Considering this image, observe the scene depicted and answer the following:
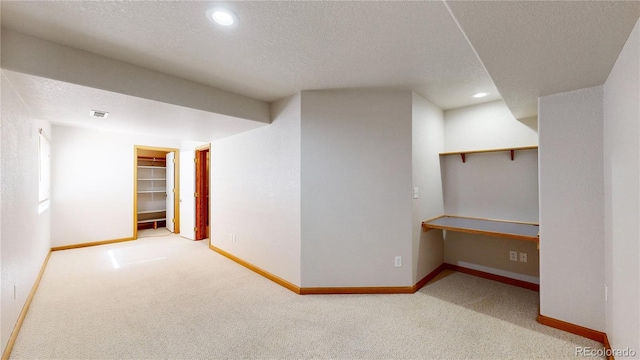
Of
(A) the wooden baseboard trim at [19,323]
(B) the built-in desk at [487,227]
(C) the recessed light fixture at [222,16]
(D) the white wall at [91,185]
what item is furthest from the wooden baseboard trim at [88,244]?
(B) the built-in desk at [487,227]

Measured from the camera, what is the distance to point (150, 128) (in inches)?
145

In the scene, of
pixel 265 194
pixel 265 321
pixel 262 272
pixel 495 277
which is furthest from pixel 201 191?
pixel 495 277

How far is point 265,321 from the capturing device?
7.78ft

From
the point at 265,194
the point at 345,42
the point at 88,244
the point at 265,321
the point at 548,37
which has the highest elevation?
the point at 345,42

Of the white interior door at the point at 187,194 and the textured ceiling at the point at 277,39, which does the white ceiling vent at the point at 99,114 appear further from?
the white interior door at the point at 187,194

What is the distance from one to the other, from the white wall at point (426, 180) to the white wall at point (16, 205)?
11.5 ft

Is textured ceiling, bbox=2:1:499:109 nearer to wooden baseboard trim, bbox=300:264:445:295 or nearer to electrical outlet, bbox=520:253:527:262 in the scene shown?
electrical outlet, bbox=520:253:527:262

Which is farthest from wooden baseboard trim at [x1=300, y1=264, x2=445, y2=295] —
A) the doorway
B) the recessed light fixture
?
the doorway

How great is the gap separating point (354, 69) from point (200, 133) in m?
2.73

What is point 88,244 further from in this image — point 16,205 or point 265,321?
point 265,321

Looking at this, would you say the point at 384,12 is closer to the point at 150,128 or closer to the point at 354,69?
the point at 354,69

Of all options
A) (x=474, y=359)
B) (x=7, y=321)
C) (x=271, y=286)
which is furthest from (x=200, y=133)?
(x=474, y=359)

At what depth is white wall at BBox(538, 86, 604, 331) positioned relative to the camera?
208cm

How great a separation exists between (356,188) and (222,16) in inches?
79.6
